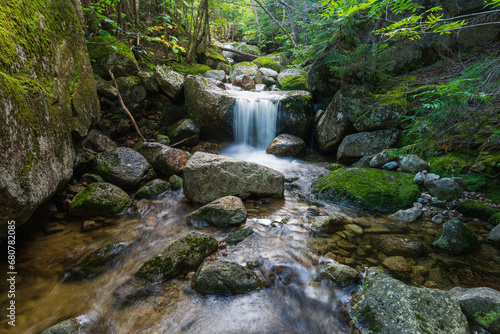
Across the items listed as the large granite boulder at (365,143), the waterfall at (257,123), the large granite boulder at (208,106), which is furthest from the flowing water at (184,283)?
the waterfall at (257,123)

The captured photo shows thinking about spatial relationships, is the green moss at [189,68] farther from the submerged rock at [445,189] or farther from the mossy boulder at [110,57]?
the submerged rock at [445,189]

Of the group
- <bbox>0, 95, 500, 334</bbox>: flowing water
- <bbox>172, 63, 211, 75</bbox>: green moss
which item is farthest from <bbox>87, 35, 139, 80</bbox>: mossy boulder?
<bbox>0, 95, 500, 334</bbox>: flowing water

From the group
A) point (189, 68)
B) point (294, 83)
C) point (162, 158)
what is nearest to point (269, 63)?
point (294, 83)

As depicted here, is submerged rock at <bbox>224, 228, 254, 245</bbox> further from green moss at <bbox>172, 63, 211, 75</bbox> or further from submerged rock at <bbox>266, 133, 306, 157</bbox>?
green moss at <bbox>172, 63, 211, 75</bbox>

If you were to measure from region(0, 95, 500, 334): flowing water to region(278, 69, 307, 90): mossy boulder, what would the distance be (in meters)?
8.00

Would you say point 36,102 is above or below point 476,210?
above

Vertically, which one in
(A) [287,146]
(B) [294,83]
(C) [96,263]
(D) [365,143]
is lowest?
(C) [96,263]

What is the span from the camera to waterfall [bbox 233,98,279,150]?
8898mm

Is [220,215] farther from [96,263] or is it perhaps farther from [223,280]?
[96,263]

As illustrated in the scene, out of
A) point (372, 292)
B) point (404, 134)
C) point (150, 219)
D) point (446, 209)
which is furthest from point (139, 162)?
point (404, 134)

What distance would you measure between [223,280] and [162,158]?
14.2ft

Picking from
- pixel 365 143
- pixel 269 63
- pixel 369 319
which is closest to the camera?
pixel 369 319

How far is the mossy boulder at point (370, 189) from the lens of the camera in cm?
462

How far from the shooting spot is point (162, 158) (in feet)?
19.6
